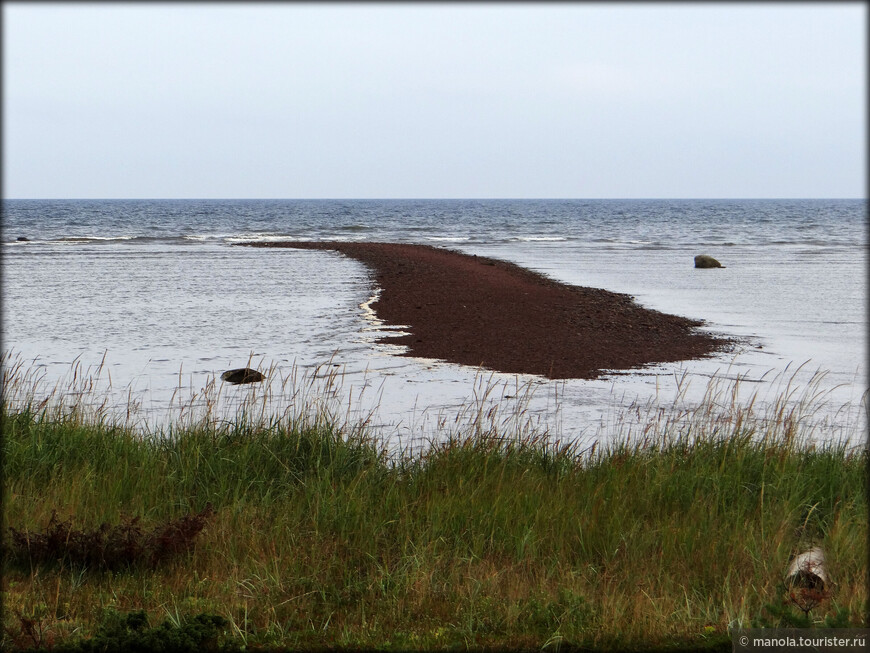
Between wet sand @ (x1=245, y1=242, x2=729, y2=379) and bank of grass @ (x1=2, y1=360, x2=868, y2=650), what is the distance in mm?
3172

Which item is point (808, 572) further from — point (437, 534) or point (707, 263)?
point (707, 263)

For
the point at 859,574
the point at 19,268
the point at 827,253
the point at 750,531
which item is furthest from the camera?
the point at 827,253

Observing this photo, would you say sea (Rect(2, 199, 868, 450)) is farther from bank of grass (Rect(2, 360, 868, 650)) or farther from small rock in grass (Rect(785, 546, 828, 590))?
small rock in grass (Rect(785, 546, 828, 590))

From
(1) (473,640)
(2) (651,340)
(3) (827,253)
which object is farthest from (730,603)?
(3) (827,253)

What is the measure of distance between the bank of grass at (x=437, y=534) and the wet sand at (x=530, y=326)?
3172 millimetres

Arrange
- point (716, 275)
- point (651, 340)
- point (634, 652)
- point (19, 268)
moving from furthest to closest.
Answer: point (19, 268), point (716, 275), point (651, 340), point (634, 652)

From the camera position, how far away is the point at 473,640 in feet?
14.0

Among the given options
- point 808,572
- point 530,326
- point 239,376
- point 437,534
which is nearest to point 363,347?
point 239,376

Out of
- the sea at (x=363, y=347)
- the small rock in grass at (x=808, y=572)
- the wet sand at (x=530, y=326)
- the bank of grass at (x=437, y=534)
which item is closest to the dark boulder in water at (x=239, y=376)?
the sea at (x=363, y=347)

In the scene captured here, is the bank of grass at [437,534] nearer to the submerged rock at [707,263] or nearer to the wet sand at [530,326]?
the wet sand at [530,326]

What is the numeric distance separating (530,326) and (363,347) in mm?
3953


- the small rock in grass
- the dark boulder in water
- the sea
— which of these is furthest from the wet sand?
the small rock in grass

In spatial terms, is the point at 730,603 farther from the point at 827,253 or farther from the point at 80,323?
the point at 827,253

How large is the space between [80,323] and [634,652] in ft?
54.0
